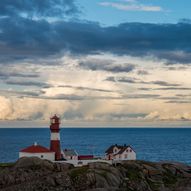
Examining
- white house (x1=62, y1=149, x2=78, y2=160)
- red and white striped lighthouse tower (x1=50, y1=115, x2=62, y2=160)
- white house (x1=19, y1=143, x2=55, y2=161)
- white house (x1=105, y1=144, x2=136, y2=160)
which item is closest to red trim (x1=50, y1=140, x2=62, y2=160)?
red and white striped lighthouse tower (x1=50, y1=115, x2=62, y2=160)

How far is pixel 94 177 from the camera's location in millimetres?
70250

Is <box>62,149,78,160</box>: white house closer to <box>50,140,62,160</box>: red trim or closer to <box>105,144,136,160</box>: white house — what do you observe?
<box>50,140,62,160</box>: red trim

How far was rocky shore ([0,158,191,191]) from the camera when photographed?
69000 millimetres

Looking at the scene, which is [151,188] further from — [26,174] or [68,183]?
[26,174]

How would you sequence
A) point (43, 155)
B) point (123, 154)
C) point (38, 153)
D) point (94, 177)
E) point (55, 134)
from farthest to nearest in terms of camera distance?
point (123, 154) → point (55, 134) → point (43, 155) → point (38, 153) → point (94, 177)

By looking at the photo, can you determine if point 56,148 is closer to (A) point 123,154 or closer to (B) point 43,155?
(B) point 43,155

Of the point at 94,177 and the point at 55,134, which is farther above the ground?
the point at 55,134

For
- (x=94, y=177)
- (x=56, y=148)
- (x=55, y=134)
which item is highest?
(x=55, y=134)

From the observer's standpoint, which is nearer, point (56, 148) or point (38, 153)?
point (38, 153)

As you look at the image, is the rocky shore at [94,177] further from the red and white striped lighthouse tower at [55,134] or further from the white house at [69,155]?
the white house at [69,155]

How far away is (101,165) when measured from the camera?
75.6 meters

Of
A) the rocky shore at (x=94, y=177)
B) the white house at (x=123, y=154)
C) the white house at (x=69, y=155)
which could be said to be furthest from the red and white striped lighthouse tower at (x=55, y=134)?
the white house at (x=123, y=154)

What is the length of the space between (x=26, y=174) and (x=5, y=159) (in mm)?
66720

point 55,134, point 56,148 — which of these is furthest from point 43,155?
point 55,134
